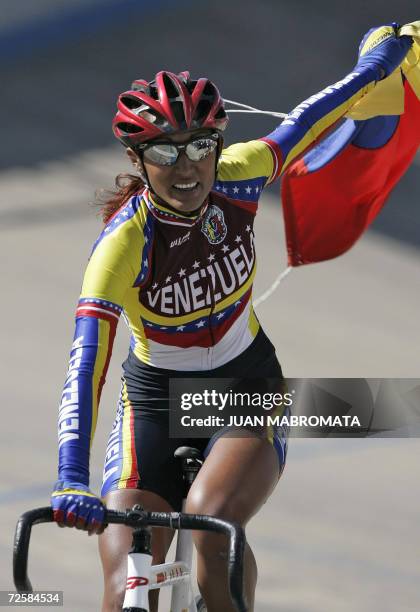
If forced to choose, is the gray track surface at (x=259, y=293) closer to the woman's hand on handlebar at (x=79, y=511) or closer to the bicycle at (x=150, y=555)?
the bicycle at (x=150, y=555)

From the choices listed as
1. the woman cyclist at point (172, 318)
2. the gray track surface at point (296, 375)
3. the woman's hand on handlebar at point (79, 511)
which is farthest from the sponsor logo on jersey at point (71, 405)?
the gray track surface at point (296, 375)

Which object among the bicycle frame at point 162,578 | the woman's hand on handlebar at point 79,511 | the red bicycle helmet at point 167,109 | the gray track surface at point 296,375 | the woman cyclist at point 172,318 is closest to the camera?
the woman's hand on handlebar at point 79,511

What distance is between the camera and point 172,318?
14.3ft

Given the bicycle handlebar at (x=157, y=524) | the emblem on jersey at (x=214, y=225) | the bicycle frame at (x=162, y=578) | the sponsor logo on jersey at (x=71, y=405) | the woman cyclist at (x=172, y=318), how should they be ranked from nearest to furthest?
the bicycle handlebar at (x=157, y=524), the bicycle frame at (x=162, y=578), the sponsor logo on jersey at (x=71, y=405), the woman cyclist at (x=172, y=318), the emblem on jersey at (x=214, y=225)

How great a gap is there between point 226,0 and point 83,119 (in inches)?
106

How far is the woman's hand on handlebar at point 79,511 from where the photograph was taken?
3387mm

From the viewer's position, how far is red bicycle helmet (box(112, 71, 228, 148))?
4.09m

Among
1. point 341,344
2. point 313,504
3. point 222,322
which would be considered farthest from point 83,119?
point 222,322

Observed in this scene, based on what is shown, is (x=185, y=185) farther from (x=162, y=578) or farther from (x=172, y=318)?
(x=162, y=578)

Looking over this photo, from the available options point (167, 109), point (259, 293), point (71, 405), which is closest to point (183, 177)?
point (167, 109)

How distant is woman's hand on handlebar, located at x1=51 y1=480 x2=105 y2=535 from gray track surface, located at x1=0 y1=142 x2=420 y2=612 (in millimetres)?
2381

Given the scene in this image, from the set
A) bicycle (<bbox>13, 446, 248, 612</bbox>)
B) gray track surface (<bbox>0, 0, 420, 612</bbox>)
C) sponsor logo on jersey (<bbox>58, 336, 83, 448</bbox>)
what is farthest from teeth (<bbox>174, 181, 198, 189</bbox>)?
gray track surface (<bbox>0, 0, 420, 612</bbox>)

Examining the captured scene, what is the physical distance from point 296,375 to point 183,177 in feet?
12.8

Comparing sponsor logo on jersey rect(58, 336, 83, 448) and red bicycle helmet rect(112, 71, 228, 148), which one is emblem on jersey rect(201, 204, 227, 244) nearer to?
red bicycle helmet rect(112, 71, 228, 148)
